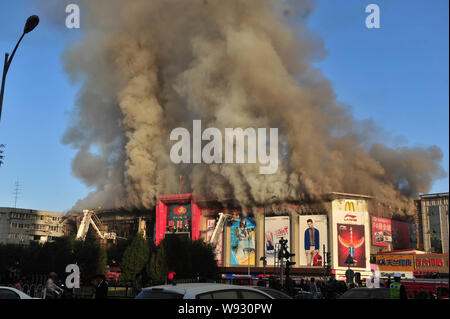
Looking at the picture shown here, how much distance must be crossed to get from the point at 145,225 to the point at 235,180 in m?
23.3

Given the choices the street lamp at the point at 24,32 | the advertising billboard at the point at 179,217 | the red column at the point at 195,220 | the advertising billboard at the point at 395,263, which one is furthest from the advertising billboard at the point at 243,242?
the street lamp at the point at 24,32

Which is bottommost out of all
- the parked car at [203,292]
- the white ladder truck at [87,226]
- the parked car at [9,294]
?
the parked car at [9,294]

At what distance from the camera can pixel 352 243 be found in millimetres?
72375

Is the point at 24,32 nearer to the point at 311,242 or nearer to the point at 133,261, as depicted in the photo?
the point at 133,261

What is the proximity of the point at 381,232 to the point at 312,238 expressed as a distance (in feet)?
46.4

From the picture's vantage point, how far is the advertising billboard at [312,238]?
71.8 metres

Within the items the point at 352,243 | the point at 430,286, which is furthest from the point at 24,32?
the point at 352,243

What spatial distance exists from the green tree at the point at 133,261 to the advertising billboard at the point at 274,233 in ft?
72.4

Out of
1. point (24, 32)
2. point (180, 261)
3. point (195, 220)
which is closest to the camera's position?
point (24, 32)

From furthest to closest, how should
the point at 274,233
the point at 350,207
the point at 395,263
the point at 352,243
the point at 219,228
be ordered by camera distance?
the point at 219,228 < the point at 274,233 < the point at 350,207 < the point at 395,263 < the point at 352,243

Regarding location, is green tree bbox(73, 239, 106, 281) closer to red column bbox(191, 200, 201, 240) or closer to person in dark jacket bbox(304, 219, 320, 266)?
red column bbox(191, 200, 201, 240)

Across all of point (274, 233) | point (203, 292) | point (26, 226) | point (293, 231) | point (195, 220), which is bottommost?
point (203, 292)

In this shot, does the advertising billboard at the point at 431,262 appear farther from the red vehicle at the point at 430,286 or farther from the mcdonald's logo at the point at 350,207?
the red vehicle at the point at 430,286

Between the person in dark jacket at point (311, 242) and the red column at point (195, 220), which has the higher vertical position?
the red column at point (195, 220)
